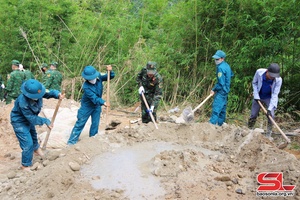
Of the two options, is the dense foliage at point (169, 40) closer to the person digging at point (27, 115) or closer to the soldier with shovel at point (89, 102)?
the soldier with shovel at point (89, 102)

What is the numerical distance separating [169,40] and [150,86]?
2988mm

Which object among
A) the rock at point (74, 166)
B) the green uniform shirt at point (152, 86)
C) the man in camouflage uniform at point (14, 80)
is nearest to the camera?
the rock at point (74, 166)

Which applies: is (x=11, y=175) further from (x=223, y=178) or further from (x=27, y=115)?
(x=223, y=178)

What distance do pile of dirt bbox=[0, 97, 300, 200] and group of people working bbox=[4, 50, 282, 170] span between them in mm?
504

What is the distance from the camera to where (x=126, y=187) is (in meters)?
3.74

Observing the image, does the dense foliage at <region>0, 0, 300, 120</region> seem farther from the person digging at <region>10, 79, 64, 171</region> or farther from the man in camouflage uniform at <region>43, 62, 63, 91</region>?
the person digging at <region>10, 79, 64, 171</region>

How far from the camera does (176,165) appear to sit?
13.1 feet

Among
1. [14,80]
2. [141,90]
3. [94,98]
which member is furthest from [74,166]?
[14,80]

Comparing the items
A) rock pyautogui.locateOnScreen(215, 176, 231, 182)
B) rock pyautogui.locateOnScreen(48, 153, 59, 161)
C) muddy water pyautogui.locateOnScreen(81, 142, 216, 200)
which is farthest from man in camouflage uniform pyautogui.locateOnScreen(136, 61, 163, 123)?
rock pyautogui.locateOnScreen(215, 176, 231, 182)

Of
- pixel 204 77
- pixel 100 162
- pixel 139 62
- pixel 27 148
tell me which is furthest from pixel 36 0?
pixel 100 162

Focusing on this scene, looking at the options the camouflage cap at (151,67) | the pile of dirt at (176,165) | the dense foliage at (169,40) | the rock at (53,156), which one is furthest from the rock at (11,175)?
the dense foliage at (169,40)

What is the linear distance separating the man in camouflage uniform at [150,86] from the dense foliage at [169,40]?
2093 mm

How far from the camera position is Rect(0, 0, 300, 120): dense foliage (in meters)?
7.11

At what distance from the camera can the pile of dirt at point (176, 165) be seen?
12.1 feet
